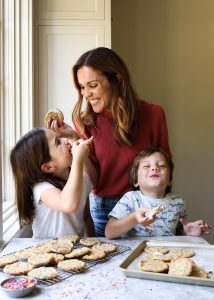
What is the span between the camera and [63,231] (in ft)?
4.47

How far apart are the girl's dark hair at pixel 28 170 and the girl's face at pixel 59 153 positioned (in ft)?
0.06

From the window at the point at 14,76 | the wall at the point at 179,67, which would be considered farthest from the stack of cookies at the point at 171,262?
the wall at the point at 179,67

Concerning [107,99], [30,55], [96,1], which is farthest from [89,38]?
[107,99]

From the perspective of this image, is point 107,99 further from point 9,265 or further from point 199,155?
point 199,155

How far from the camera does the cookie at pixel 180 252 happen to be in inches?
41.0

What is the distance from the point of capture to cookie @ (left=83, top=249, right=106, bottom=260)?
1.02m

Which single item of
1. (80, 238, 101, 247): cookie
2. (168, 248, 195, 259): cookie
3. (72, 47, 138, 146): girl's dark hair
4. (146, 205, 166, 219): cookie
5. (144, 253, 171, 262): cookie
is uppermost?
(72, 47, 138, 146): girl's dark hair

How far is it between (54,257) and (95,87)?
0.76m

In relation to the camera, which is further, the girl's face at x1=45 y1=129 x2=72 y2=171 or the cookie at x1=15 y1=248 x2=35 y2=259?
the girl's face at x1=45 y1=129 x2=72 y2=171

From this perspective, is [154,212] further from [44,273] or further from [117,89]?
[117,89]

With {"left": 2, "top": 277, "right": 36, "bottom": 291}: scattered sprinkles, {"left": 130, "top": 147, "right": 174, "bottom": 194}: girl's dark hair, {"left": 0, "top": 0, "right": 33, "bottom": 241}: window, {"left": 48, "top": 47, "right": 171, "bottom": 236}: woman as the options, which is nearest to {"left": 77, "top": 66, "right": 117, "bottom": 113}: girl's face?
{"left": 48, "top": 47, "right": 171, "bottom": 236}: woman

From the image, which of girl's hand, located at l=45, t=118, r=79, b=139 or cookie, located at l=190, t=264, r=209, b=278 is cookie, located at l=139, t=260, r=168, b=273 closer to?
cookie, located at l=190, t=264, r=209, b=278

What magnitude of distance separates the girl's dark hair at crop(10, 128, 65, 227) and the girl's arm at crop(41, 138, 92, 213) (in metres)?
0.10

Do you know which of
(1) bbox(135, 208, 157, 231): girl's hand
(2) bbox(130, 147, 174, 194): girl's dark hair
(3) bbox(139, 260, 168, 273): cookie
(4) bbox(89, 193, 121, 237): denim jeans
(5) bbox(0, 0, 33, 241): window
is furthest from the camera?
(5) bbox(0, 0, 33, 241): window
